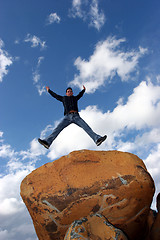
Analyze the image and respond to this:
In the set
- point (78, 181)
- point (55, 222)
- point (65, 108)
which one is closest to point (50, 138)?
point (65, 108)

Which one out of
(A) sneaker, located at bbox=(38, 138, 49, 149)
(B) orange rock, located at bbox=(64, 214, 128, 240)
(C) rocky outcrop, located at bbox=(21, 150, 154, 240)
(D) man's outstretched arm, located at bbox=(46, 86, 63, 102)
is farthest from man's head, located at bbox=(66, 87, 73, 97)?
(B) orange rock, located at bbox=(64, 214, 128, 240)

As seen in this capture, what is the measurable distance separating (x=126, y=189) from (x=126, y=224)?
0.74 meters

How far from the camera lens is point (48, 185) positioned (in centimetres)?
424

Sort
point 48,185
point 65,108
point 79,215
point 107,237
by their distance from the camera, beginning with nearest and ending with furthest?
point 107,237 < point 79,215 < point 48,185 < point 65,108

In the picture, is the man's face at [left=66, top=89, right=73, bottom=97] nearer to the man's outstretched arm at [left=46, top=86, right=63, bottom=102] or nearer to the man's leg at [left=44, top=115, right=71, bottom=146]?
the man's outstretched arm at [left=46, top=86, right=63, bottom=102]

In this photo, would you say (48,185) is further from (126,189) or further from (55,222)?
(126,189)

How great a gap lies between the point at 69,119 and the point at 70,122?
94 mm

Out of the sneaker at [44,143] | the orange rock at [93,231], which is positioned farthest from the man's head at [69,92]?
the orange rock at [93,231]

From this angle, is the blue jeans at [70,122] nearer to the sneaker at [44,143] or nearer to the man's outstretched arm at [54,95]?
the sneaker at [44,143]

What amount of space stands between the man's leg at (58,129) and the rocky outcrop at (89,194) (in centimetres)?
100

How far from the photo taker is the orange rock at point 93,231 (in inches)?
125

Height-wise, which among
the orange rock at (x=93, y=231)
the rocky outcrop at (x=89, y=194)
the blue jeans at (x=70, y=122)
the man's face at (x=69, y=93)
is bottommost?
the orange rock at (x=93, y=231)

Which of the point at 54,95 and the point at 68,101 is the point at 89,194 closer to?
the point at 68,101

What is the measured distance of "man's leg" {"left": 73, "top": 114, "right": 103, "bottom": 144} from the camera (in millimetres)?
5385
